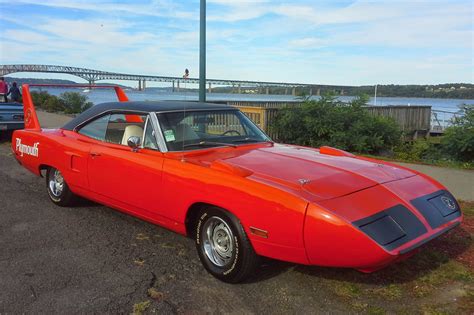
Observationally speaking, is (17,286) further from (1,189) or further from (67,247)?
(1,189)

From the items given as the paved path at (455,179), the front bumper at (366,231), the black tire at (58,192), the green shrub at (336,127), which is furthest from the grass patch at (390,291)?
the green shrub at (336,127)

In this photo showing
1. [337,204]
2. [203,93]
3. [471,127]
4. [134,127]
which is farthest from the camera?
[471,127]

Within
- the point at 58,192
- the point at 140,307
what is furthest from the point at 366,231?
the point at 58,192

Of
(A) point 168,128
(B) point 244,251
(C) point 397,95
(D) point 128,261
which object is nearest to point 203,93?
(A) point 168,128

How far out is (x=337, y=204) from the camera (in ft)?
10.7

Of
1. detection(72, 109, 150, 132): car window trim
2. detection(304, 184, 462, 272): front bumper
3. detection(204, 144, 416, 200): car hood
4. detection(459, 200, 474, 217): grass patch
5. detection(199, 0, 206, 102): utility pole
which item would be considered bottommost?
detection(459, 200, 474, 217): grass patch

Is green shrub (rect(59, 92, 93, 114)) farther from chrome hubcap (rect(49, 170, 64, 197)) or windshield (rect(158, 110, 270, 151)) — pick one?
windshield (rect(158, 110, 270, 151))

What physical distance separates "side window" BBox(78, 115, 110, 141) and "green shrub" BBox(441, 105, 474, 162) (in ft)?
27.3

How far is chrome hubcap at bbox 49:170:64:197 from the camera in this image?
5980 millimetres

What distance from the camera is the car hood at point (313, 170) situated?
138 inches

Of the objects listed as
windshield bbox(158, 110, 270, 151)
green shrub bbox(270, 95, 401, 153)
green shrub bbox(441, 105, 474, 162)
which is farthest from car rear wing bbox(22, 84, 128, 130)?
green shrub bbox(441, 105, 474, 162)

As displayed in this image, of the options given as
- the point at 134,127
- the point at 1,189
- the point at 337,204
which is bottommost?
the point at 1,189

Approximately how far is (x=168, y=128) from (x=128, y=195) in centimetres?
Result: 80

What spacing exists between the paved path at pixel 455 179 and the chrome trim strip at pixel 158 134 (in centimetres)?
460
